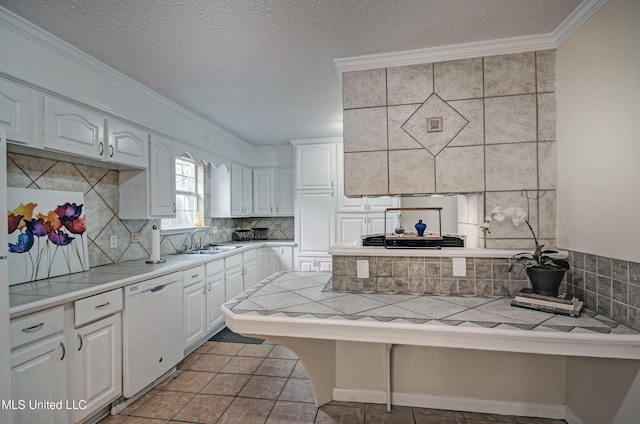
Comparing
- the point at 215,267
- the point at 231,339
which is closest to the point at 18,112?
the point at 215,267

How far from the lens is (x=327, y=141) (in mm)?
4438

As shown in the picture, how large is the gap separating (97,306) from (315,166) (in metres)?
3.13

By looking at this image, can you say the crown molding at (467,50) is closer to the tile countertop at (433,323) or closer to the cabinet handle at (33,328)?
the tile countertop at (433,323)

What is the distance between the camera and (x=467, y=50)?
200 centimetres

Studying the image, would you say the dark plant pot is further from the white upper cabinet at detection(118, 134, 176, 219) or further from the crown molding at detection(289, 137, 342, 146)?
the crown molding at detection(289, 137, 342, 146)

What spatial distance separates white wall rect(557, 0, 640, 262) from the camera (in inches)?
53.5

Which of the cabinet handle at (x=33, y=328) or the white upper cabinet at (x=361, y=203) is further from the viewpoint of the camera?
the white upper cabinet at (x=361, y=203)

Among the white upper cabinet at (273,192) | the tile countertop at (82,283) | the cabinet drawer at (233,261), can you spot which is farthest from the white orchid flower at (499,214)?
the white upper cabinet at (273,192)

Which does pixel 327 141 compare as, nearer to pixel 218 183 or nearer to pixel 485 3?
pixel 218 183

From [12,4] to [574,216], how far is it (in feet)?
10.7

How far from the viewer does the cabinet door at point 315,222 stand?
4438 mm

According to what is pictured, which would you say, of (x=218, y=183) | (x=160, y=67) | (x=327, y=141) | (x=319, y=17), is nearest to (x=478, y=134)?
(x=319, y=17)

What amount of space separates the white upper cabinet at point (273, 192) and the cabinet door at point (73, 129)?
2737 millimetres

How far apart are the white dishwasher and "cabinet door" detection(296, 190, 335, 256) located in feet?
6.73
